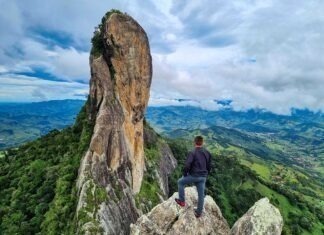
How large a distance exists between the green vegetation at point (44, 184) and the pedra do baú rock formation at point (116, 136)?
19.6 ft

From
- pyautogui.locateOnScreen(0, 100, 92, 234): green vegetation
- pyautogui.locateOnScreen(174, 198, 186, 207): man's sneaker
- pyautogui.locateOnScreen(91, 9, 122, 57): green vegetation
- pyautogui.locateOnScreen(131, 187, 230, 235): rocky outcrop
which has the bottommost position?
pyautogui.locateOnScreen(0, 100, 92, 234): green vegetation

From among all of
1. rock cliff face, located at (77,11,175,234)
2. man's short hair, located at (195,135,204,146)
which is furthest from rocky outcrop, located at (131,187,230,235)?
rock cliff face, located at (77,11,175,234)

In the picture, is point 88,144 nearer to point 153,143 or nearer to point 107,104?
point 107,104

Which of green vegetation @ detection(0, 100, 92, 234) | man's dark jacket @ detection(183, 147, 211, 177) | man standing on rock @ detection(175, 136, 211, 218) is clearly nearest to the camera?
man standing on rock @ detection(175, 136, 211, 218)

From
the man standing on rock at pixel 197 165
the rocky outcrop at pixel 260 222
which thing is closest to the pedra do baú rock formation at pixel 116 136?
the rocky outcrop at pixel 260 222

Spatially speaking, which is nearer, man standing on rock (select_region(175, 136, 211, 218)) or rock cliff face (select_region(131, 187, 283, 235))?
man standing on rock (select_region(175, 136, 211, 218))

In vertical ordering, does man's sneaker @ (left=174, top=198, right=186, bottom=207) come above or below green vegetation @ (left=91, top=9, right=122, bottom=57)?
below

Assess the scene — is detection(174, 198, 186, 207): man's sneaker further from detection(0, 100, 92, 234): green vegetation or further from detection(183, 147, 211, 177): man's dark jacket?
detection(0, 100, 92, 234): green vegetation

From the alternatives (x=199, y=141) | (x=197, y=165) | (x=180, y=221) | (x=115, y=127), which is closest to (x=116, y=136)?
(x=115, y=127)

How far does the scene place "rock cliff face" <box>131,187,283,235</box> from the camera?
49.0 metres

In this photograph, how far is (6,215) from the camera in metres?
108

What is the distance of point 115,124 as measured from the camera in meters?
113

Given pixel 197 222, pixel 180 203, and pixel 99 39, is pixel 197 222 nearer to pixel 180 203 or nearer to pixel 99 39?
pixel 180 203

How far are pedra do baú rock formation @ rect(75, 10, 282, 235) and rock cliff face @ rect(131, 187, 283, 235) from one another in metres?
41.8
